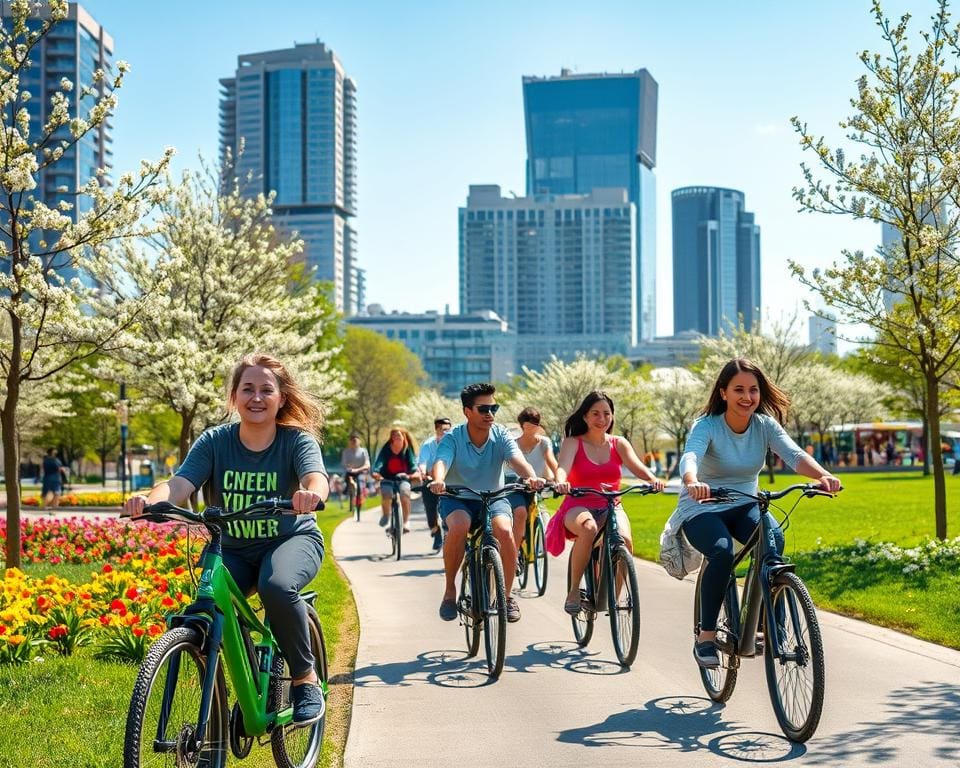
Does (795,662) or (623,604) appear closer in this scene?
(795,662)

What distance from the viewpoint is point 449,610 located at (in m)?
8.55

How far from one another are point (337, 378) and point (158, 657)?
83.9ft

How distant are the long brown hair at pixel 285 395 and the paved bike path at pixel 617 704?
153 cm

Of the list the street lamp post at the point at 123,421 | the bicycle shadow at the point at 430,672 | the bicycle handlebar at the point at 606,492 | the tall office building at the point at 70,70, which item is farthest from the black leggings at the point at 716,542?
the tall office building at the point at 70,70

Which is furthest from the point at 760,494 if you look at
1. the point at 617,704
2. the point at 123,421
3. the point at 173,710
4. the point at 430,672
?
the point at 123,421

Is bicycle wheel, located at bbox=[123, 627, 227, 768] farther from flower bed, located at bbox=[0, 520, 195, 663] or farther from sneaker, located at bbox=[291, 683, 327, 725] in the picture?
flower bed, located at bbox=[0, 520, 195, 663]

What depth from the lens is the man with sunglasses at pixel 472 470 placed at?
8.45 meters

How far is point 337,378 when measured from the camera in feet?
96.9

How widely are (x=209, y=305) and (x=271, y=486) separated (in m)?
18.6

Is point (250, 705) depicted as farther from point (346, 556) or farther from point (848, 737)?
point (346, 556)

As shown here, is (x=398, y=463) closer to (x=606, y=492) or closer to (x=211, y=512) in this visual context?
(x=606, y=492)

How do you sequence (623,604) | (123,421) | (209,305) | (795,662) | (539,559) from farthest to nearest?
1. (123,421)
2. (209,305)
3. (539,559)
4. (623,604)
5. (795,662)

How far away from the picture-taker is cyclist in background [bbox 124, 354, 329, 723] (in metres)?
4.88

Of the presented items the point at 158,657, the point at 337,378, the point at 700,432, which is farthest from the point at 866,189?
the point at 337,378
